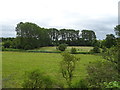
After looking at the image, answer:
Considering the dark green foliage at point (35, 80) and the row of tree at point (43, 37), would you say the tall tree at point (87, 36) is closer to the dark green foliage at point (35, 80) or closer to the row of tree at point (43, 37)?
the row of tree at point (43, 37)

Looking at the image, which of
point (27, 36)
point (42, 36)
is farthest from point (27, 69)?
point (42, 36)

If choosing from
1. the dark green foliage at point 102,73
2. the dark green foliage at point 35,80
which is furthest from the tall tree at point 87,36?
the dark green foliage at point 35,80

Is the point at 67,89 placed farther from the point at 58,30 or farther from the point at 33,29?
the point at 58,30

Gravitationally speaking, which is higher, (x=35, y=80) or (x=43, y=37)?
(x=43, y=37)

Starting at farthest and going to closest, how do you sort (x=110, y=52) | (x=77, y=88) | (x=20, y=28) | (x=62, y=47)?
1. (x=20, y=28)
2. (x=62, y=47)
3. (x=77, y=88)
4. (x=110, y=52)

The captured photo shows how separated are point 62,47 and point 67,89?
99.0ft

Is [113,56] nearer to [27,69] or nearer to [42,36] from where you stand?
[27,69]

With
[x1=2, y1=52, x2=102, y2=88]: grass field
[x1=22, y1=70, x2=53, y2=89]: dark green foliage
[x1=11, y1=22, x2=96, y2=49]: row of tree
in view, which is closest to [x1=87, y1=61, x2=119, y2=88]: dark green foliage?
[x1=2, y1=52, x2=102, y2=88]: grass field

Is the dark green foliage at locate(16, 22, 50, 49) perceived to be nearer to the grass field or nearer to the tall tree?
the tall tree

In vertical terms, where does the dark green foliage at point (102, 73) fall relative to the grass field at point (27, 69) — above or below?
above

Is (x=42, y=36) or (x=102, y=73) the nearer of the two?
(x=102, y=73)

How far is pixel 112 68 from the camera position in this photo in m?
4.83

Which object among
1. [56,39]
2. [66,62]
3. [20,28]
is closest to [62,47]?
[20,28]

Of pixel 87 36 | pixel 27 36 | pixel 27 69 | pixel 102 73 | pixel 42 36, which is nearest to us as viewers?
pixel 102 73
